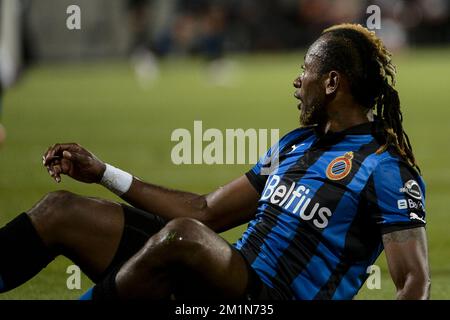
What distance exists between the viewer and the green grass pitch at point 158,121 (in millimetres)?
7957

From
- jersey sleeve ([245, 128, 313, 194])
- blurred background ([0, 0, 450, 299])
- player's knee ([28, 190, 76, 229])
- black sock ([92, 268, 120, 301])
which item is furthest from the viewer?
blurred background ([0, 0, 450, 299])

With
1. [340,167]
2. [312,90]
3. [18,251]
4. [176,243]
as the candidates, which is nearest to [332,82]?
[312,90]

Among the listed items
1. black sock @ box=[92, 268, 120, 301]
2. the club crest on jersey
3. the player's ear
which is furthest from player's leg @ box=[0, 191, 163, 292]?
the player's ear

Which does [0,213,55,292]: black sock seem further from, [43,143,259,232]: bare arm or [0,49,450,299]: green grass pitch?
[0,49,450,299]: green grass pitch

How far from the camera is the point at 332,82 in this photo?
4.27 m

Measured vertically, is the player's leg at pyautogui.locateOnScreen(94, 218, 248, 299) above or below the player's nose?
below

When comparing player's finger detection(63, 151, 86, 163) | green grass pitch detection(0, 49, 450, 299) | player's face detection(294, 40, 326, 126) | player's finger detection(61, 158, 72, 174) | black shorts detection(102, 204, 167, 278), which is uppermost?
player's face detection(294, 40, 326, 126)

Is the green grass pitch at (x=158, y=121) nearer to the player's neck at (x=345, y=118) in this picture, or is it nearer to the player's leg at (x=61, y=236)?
the player's leg at (x=61, y=236)

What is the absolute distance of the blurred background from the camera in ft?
32.3

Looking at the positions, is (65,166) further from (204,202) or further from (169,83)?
(169,83)

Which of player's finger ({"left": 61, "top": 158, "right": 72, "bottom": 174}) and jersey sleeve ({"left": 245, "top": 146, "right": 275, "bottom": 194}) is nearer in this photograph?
player's finger ({"left": 61, "top": 158, "right": 72, "bottom": 174})

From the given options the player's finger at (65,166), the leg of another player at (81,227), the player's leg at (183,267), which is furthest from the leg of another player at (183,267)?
the player's finger at (65,166)

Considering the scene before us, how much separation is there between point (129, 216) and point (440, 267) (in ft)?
8.46

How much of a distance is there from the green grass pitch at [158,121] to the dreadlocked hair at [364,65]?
1441 millimetres
